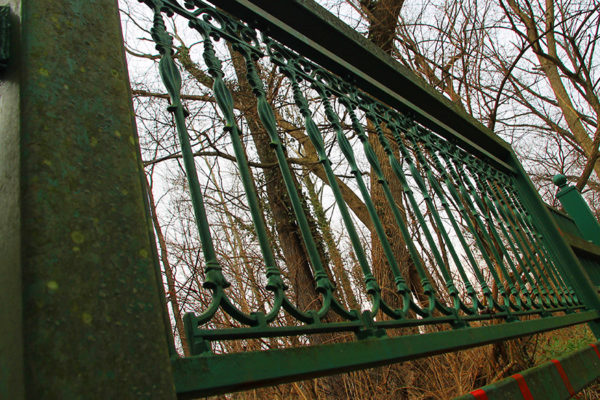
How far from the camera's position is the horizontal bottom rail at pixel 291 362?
673 millimetres

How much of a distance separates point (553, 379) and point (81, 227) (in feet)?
5.78

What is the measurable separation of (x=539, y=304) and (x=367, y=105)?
1410 millimetres

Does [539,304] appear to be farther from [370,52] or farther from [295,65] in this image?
[295,65]

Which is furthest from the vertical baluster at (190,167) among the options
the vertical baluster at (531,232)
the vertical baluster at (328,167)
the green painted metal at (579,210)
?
the green painted metal at (579,210)

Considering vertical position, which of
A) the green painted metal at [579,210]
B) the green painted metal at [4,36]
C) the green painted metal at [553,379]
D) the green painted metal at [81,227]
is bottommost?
the green painted metal at [553,379]

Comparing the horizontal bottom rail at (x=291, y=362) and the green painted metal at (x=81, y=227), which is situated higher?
the green painted metal at (x=81, y=227)

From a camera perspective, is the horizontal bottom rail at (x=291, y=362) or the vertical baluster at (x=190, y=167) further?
the vertical baluster at (x=190, y=167)

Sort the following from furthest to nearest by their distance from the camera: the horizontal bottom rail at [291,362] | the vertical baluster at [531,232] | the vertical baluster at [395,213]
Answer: the vertical baluster at [531,232], the vertical baluster at [395,213], the horizontal bottom rail at [291,362]

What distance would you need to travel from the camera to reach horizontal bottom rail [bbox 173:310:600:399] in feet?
2.21

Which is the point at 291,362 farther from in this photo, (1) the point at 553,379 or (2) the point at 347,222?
(1) the point at 553,379

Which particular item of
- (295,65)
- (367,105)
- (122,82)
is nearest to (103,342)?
(122,82)

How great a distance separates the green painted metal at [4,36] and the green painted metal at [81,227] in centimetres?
4

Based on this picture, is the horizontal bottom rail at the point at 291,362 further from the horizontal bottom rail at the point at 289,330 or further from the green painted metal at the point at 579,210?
the green painted metal at the point at 579,210

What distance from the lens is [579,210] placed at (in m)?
4.36
